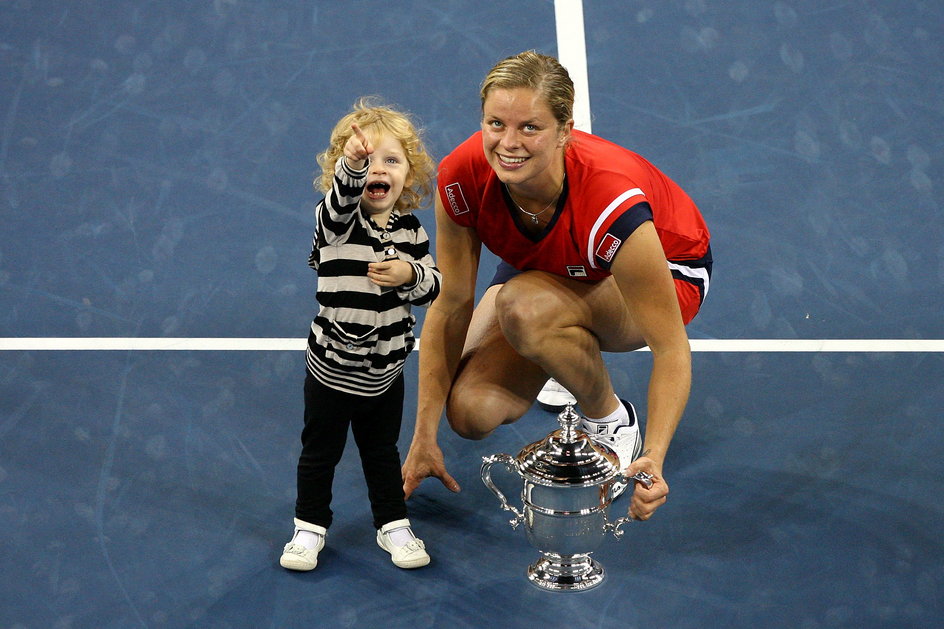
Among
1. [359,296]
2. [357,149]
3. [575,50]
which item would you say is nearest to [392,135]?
[357,149]

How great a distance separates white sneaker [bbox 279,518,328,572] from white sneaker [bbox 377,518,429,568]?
0.45 ft

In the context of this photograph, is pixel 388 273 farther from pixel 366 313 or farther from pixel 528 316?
pixel 528 316

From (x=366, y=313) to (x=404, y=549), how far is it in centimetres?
56

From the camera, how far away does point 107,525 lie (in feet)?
9.02

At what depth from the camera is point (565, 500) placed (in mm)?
2461

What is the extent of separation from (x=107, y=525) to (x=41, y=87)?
223cm

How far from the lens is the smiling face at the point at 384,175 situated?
2.47m

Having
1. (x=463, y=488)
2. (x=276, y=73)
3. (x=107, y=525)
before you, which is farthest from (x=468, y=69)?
(x=107, y=525)

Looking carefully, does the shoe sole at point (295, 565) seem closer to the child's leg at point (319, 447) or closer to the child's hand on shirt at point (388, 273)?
the child's leg at point (319, 447)

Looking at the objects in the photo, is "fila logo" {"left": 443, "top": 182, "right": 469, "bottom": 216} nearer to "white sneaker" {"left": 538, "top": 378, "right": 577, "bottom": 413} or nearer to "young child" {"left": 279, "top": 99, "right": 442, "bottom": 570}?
"young child" {"left": 279, "top": 99, "right": 442, "bottom": 570}

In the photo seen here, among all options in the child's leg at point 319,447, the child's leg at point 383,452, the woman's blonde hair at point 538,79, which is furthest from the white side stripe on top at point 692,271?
the child's leg at point 319,447

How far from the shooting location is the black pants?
8.46 feet

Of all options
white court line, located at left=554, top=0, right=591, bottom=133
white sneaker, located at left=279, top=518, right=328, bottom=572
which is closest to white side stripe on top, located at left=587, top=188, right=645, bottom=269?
white sneaker, located at left=279, top=518, right=328, bottom=572

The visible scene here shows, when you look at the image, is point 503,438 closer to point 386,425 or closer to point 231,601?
point 386,425
